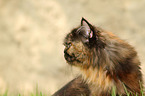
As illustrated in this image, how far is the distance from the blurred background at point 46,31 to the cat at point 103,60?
6.97 ft

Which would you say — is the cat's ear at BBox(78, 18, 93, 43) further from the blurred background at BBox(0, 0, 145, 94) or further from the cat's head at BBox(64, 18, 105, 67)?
the blurred background at BBox(0, 0, 145, 94)

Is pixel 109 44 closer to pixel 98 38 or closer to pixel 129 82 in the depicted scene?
pixel 98 38

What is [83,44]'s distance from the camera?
3.20 meters

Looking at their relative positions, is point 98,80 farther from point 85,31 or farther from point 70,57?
point 85,31

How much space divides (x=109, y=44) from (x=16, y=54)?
4.19m

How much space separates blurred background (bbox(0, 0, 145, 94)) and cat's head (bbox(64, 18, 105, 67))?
2.09 metres

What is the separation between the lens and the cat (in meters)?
3.07

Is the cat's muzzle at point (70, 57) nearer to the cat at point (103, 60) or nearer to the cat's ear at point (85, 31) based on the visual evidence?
the cat at point (103, 60)

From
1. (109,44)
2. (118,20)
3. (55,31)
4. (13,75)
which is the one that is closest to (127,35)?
(118,20)

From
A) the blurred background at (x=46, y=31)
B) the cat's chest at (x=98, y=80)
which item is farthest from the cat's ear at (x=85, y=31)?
the blurred background at (x=46, y=31)

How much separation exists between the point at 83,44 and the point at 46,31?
333 centimetres

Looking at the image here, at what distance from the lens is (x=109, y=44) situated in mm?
3172

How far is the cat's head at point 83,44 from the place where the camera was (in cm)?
315

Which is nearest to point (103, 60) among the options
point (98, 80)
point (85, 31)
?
point (98, 80)
